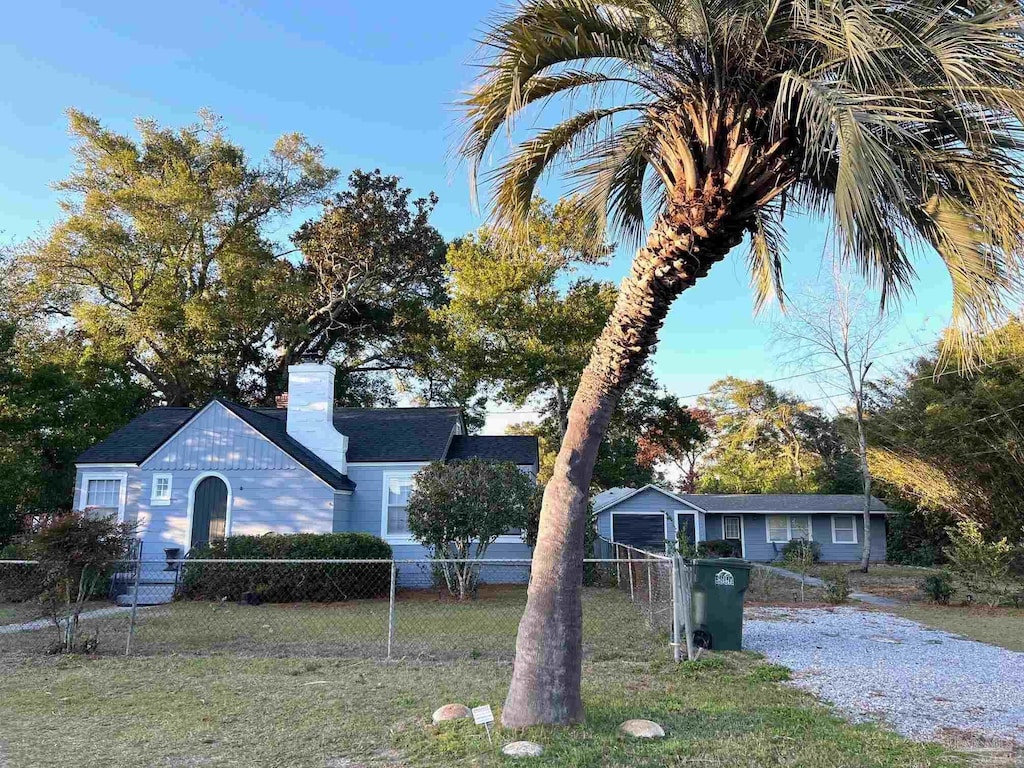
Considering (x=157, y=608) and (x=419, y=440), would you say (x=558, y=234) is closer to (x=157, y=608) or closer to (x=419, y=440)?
(x=419, y=440)

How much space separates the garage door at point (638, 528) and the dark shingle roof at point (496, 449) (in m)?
10.1

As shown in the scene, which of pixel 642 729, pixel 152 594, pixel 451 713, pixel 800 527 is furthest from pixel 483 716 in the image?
pixel 800 527

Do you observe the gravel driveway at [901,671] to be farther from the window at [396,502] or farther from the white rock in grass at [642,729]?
the window at [396,502]

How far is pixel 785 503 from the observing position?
29.3 metres

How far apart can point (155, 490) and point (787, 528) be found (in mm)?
23902

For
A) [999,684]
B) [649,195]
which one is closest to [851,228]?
Result: [649,195]

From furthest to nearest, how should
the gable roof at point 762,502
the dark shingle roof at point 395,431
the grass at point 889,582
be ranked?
1. the gable roof at point 762,502
2. the dark shingle roof at point 395,431
3. the grass at point 889,582

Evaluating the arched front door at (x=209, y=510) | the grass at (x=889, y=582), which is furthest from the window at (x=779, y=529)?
the arched front door at (x=209, y=510)

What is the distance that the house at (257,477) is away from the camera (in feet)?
52.8

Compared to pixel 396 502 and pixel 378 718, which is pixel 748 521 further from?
pixel 378 718

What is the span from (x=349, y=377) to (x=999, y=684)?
→ 26.5 meters

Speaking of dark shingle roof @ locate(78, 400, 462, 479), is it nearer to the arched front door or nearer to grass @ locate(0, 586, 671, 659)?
the arched front door

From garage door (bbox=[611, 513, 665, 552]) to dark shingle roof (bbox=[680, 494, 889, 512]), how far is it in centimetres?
188

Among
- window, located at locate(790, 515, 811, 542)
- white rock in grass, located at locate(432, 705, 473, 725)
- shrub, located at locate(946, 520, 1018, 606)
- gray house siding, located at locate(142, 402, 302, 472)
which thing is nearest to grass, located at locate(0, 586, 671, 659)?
white rock in grass, located at locate(432, 705, 473, 725)
